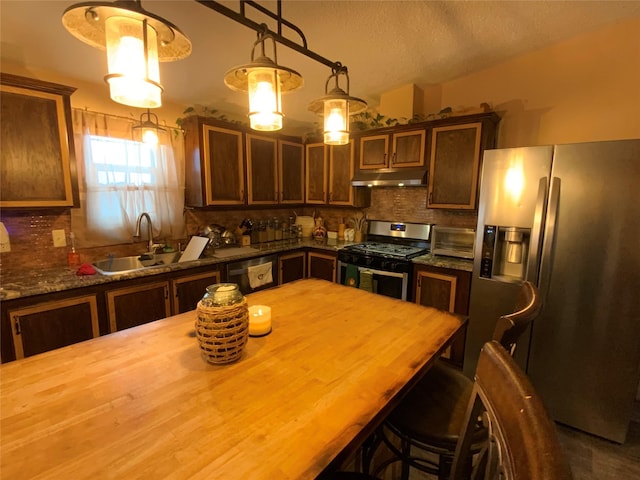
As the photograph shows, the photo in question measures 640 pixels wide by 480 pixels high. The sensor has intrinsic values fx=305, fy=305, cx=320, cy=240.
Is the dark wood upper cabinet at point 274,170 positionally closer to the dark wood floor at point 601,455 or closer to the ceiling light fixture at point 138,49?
the ceiling light fixture at point 138,49

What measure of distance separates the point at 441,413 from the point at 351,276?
6.34 ft

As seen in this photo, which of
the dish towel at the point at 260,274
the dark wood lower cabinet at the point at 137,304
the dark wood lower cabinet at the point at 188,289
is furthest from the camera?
the dish towel at the point at 260,274

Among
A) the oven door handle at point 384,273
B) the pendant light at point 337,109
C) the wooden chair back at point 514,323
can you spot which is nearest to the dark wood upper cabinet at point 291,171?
the oven door handle at point 384,273

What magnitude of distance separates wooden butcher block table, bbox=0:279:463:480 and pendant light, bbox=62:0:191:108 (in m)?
0.82

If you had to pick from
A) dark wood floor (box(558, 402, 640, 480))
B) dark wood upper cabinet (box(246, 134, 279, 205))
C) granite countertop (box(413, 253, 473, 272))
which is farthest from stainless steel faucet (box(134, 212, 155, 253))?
dark wood floor (box(558, 402, 640, 480))

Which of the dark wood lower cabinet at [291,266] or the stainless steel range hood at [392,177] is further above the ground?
the stainless steel range hood at [392,177]

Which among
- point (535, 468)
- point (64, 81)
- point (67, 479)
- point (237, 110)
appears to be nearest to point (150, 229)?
point (64, 81)


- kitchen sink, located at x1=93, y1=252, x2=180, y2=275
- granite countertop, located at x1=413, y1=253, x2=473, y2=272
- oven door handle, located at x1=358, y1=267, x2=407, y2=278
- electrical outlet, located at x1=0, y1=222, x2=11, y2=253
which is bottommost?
oven door handle, located at x1=358, y1=267, x2=407, y2=278

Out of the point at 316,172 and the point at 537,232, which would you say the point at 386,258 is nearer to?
the point at 537,232

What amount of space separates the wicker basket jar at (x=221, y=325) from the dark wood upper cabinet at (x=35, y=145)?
182cm

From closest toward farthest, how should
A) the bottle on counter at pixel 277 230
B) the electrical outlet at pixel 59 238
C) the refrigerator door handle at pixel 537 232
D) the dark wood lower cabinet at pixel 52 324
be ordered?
the dark wood lower cabinet at pixel 52 324 < the refrigerator door handle at pixel 537 232 < the electrical outlet at pixel 59 238 < the bottle on counter at pixel 277 230

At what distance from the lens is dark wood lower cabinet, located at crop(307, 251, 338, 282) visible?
3255 mm

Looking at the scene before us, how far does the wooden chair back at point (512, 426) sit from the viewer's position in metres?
0.42

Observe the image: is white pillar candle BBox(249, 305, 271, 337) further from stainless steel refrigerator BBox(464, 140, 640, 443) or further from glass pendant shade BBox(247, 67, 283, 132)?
stainless steel refrigerator BBox(464, 140, 640, 443)
